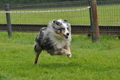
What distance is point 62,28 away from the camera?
24.6 feet

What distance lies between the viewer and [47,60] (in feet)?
28.8

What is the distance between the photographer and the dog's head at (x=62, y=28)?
744cm

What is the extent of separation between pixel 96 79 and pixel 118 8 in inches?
245

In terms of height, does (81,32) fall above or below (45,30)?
below

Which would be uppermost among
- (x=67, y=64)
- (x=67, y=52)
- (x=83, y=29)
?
(x=67, y=52)

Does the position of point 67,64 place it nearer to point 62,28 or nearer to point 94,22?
point 62,28

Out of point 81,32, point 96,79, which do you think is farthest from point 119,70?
point 81,32

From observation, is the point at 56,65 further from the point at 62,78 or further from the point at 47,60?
the point at 62,78

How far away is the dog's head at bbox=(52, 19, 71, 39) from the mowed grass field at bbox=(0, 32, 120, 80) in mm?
772

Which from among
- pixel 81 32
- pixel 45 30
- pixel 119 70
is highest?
pixel 45 30

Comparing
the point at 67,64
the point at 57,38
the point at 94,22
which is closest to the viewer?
the point at 57,38

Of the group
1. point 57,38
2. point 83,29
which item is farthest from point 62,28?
point 83,29

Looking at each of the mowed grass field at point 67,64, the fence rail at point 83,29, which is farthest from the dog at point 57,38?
the fence rail at point 83,29

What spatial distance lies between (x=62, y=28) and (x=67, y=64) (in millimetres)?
1020
